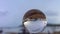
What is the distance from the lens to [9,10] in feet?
4.40

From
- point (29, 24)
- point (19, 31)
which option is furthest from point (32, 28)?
point (19, 31)

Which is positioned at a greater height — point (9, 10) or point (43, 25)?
point (9, 10)

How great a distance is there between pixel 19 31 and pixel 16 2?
11.3 inches

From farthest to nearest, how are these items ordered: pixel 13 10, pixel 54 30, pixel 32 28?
pixel 13 10 < pixel 54 30 < pixel 32 28

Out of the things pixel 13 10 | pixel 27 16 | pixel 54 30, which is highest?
pixel 13 10

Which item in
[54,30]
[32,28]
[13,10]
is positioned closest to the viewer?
[32,28]

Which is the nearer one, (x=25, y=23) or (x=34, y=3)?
(x=25, y=23)

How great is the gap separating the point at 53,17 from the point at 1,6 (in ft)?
1.65

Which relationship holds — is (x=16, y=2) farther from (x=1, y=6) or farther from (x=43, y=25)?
(x=43, y=25)

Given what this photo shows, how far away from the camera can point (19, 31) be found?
48.9 inches

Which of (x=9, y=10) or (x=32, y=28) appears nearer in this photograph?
(x=32, y=28)

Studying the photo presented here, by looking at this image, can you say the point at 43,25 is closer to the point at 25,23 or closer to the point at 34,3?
the point at 25,23

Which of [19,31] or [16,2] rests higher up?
[16,2]

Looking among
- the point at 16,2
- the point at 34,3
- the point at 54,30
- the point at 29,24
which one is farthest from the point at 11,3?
the point at 54,30
